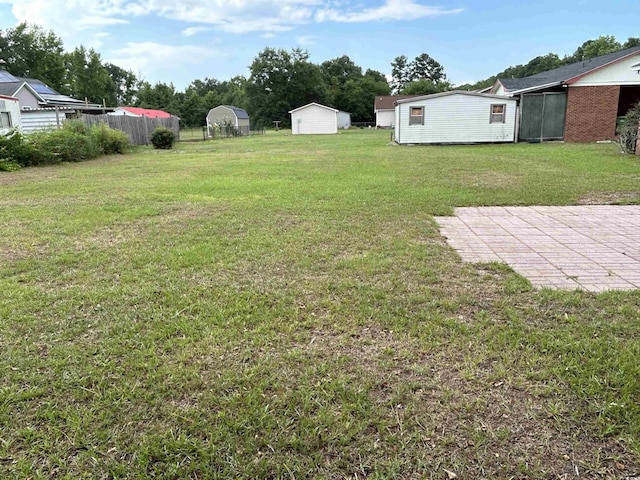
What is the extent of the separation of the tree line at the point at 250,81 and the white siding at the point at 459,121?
37.3 metres

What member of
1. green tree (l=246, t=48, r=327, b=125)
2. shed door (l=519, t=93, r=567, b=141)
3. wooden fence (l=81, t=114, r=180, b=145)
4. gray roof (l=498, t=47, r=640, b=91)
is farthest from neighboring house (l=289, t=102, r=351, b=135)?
shed door (l=519, t=93, r=567, b=141)

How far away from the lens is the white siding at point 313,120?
39969mm

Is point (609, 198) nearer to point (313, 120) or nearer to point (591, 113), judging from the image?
point (591, 113)

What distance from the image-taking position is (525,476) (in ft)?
5.59

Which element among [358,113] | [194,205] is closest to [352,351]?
[194,205]

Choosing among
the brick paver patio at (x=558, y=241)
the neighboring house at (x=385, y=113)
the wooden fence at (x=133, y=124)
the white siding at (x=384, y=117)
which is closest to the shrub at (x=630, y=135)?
the brick paver patio at (x=558, y=241)

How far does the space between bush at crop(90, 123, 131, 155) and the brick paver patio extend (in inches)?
556

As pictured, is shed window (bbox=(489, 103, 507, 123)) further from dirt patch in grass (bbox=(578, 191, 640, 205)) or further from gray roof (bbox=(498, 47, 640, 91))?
dirt patch in grass (bbox=(578, 191, 640, 205))

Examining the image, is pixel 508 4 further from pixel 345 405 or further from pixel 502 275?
pixel 345 405

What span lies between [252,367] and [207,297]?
1056 mm

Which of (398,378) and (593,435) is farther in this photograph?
(398,378)

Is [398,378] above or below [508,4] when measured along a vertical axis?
below

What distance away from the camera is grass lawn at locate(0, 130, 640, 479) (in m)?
1.82

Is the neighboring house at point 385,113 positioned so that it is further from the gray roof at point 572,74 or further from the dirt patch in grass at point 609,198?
the dirt patch in grass at point 609,198
